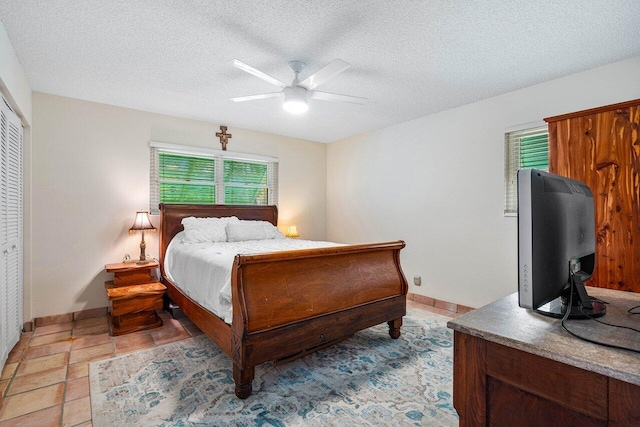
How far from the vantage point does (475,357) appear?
2.98 ft

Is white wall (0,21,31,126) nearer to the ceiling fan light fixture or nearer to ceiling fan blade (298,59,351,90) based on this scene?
the ceiling fan light fixture

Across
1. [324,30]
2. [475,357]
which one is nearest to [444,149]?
[324,30]

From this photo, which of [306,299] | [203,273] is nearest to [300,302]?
[306,299]

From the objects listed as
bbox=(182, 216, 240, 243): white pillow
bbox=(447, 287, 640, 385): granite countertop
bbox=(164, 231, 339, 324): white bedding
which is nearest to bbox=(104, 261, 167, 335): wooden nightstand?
bbox=(164, 231, 339, 324): white bedding

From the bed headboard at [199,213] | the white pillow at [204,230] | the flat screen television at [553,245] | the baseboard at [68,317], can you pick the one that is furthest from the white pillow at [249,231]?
the flat screen television at [553,245]

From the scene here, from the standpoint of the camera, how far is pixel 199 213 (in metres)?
4.07

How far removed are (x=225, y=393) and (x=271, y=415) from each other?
0.39 metres

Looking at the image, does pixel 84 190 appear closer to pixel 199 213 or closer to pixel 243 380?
pixel 199 213

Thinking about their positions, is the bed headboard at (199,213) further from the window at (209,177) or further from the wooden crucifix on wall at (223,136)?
the wooden crucifix on wall at (223,136)

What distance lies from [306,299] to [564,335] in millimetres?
1574

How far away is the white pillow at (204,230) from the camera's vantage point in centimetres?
355

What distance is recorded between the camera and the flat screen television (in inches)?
34.2

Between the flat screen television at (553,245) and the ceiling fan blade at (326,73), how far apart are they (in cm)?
154

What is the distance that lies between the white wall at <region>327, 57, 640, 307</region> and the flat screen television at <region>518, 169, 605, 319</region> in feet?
7.40
